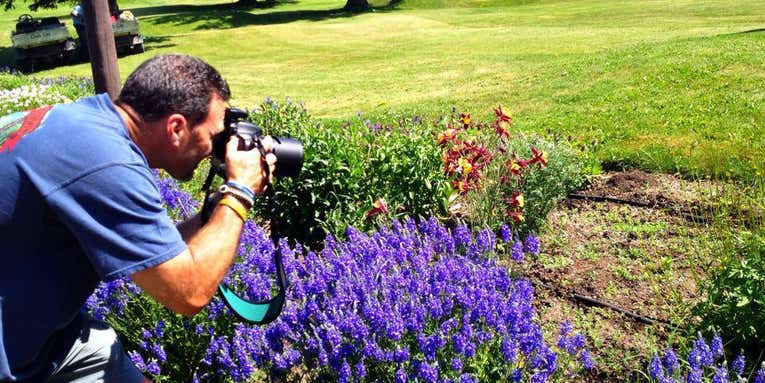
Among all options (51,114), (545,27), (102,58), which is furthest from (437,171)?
(545,27)

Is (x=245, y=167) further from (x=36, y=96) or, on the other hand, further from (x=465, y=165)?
(x=36, y=96)

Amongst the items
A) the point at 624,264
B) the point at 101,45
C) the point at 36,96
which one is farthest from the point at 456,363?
the point at 36,96

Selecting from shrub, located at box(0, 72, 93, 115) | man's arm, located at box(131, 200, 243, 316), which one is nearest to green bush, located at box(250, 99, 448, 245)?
man's arm, located at box(131, 200, 243, 316)

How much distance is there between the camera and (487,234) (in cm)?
381

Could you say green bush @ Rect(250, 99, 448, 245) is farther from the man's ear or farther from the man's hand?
the man's ear

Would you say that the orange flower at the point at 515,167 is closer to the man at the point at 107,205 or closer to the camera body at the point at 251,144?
the camera body at the point at 251,144

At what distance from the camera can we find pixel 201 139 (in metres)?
2.38

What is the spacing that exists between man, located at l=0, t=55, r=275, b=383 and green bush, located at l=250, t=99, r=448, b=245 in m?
2.30

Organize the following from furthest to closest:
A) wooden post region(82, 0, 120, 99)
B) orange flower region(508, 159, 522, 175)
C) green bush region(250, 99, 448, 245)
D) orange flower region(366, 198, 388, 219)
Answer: wooden post region(82, 0, 120, 99), green bush region(250, 99, 448, 245), orange flower region(508, 159, 522, 175), orange flower region(366, 198, 388, 219)

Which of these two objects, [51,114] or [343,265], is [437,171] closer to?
[343,265]

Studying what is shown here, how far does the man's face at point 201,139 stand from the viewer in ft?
7.76

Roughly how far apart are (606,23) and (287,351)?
20.4m

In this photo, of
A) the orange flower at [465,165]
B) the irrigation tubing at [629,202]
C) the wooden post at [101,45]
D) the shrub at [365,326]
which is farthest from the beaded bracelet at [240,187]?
the wooden post at [101,45]

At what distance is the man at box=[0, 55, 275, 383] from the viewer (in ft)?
6.79
